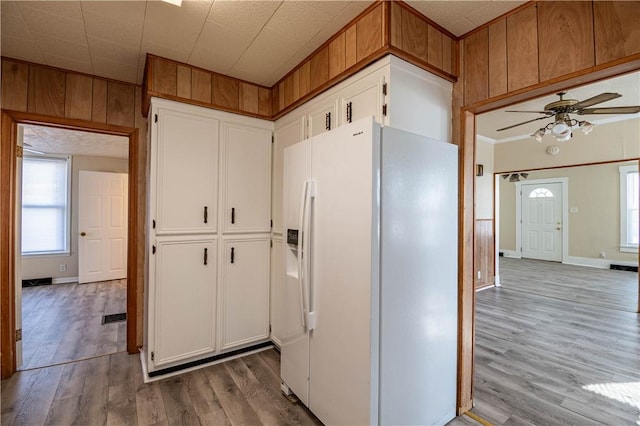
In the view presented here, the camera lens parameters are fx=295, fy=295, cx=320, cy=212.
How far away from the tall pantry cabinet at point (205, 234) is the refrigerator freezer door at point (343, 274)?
1.16m

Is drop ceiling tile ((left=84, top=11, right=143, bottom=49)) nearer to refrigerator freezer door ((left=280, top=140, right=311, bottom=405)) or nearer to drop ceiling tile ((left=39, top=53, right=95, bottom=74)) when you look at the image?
drop ceiling tile ((left=39, top=53, right=95, bottom=74))

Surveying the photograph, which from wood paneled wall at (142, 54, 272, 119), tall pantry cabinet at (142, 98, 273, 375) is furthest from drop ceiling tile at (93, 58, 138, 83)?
tall pantry cabinet at (142, 98, 273, 375)

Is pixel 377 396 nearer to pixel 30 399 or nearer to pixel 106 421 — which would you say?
pixel 106 421

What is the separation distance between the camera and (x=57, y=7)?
1.78m

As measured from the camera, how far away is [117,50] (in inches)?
88.7

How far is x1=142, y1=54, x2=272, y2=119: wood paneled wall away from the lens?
7.72ft

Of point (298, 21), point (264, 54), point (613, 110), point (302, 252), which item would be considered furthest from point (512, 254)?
point (298, 21)

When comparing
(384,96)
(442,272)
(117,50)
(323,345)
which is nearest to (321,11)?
(384,96)

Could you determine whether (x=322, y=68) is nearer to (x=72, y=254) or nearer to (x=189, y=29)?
(x=189, y=29)

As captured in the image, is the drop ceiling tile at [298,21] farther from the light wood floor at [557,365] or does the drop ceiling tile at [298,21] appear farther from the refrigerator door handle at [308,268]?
the light wood floor at [557,365]

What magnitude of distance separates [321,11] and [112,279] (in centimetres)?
620

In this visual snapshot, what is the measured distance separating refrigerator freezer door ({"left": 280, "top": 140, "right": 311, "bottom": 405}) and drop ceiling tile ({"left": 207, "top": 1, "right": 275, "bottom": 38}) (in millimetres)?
814

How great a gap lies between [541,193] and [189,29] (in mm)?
9413

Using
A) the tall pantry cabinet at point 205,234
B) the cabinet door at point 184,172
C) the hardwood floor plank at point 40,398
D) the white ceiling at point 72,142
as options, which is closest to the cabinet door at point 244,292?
the tall pantry cabinet at point 205,234
